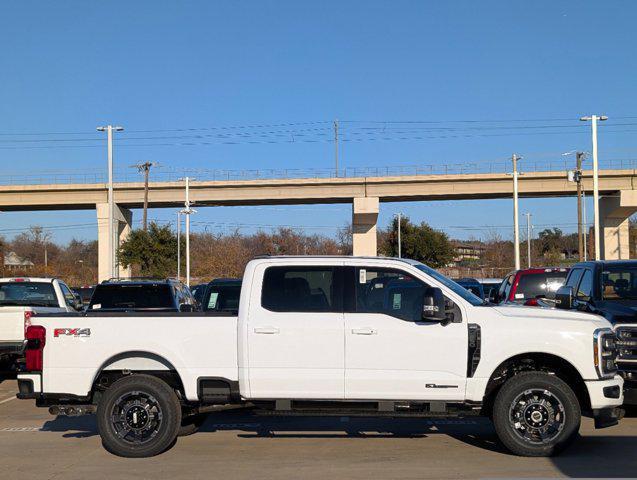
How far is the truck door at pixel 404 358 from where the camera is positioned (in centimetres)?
843

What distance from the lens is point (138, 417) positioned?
344 inches

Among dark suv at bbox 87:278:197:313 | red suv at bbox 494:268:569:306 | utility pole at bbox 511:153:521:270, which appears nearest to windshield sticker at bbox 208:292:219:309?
dark suv at bbox 87:278:197:313

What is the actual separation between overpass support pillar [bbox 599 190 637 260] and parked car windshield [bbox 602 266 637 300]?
158ft

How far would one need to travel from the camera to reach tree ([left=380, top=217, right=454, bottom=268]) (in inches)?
2261

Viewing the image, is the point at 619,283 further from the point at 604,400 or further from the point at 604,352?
the point at 604,400

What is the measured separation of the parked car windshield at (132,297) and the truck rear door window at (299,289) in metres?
6.38

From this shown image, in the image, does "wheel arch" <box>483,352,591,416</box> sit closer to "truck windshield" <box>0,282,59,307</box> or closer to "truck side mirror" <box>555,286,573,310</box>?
"truck side mirror" <box>555,286,573,310</box>

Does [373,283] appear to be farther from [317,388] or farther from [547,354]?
[547,354]

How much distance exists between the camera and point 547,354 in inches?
334

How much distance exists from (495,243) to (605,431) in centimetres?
7871

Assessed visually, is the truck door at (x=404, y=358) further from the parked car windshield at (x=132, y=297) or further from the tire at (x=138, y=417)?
the parked car windshield at (x=132, y=297)

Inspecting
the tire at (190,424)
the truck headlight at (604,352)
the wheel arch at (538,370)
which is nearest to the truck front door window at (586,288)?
the truck headlight at (604,352)

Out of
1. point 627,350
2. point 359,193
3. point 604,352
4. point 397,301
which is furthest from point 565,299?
point 359,193

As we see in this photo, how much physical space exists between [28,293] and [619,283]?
11700 millimetres
